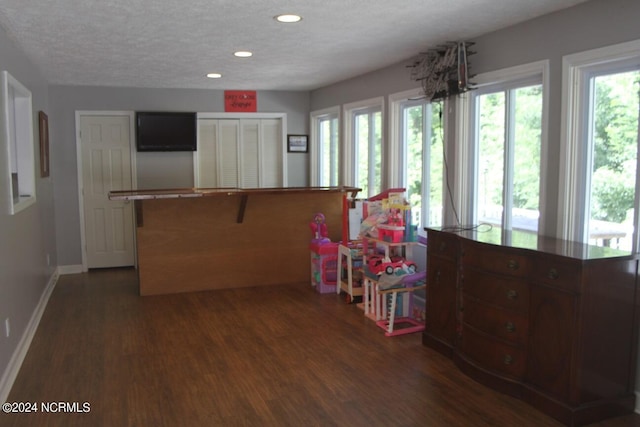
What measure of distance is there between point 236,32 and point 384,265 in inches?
85.0

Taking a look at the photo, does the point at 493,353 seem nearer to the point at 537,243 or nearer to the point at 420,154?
the point at 537,243

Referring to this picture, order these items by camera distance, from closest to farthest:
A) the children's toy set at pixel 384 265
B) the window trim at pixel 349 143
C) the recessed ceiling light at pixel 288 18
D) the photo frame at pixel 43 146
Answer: the recessed ceiling light at pixel 288 18, the children's toy set at pixel 384 265, the photo frame at pixel 43 146, the window trim at pixel 349 143

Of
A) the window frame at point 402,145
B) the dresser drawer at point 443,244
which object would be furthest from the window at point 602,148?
the window frame at point 402,145

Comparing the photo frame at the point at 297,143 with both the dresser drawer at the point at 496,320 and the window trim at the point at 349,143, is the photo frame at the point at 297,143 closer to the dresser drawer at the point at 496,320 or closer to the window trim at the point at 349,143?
the window trim at the point at 349,143

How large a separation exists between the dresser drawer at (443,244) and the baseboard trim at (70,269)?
4.83 meters

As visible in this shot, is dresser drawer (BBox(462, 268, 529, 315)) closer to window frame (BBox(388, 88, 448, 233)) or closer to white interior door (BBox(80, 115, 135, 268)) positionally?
window frame (BBox(388, 88, 448, 233))

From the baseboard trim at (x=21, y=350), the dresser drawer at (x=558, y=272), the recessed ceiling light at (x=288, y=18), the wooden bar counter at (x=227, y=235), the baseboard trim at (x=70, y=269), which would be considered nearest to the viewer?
the dresser drawer at (x=558, y=272)

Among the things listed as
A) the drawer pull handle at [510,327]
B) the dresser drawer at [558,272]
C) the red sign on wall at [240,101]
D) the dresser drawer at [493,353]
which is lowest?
the dresser drawer at [493,353]

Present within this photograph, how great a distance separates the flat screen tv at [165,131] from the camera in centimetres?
697

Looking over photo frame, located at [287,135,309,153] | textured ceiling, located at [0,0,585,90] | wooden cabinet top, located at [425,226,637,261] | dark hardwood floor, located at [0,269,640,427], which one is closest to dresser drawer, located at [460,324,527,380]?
Result: dark hardwood floor, located at [0,269,640,427]

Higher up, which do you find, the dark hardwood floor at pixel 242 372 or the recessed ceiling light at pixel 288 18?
the recessed ceiling light at pixel 288 18

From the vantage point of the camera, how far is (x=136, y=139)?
23.0 ft

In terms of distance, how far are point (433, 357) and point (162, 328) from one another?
224cm

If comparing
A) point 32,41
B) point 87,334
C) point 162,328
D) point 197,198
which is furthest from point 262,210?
point 32,41
